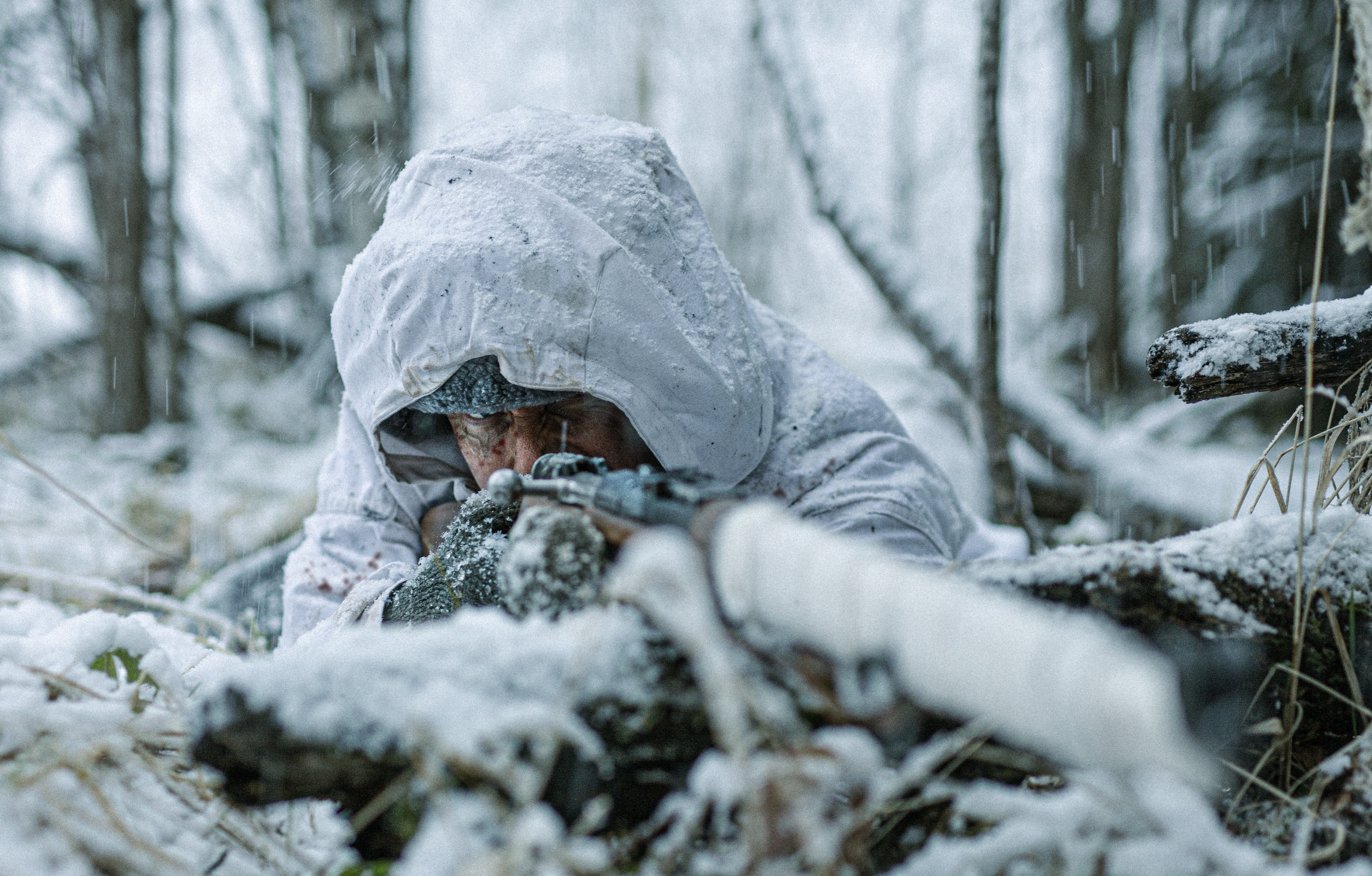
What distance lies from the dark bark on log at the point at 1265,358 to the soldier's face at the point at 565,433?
94 cm

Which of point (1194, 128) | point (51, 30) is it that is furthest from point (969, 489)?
point (51, 30)

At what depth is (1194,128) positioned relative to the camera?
26.9 ft

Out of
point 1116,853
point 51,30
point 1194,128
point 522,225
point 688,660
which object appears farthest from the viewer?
point 1194,128

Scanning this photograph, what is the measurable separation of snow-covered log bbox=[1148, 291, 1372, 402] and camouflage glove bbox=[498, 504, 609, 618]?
3.13 feet

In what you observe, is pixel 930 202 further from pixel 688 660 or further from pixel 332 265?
pixel 688 660

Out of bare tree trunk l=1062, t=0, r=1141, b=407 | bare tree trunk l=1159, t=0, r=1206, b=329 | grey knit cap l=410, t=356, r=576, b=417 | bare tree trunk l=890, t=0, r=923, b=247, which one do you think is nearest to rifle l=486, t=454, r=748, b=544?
grey knit cap l=410, t=356, r=576, b=417

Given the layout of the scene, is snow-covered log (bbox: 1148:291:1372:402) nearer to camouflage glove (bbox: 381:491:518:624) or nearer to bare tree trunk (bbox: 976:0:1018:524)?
camouflage glove (bbox: 381:491:518:624)

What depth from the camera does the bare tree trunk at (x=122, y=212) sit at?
5.85 metres

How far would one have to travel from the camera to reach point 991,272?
2.77 meters

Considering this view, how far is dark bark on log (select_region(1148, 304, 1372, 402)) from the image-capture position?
1.24 m

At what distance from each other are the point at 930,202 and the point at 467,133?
12.5 meters

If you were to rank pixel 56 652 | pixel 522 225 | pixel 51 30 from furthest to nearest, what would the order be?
pixel 51 30 → pixel 522 225 → pixel 56 652

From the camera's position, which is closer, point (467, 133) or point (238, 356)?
point (467, 133)

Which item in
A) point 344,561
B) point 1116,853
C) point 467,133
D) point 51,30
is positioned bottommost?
point 344,561
